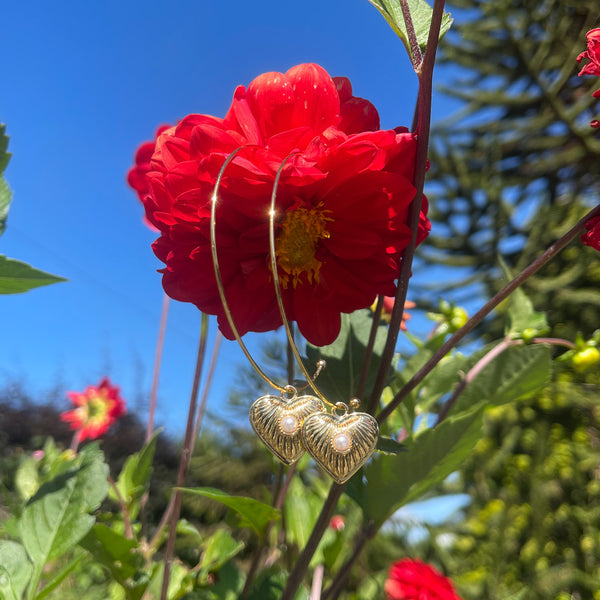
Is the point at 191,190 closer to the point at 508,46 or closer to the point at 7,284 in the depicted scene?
the point at 7,284

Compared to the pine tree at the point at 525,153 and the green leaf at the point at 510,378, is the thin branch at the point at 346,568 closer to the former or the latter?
Answer: the green leaf at the point at 510,378

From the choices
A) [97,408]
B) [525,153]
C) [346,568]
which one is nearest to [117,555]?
[346,568]

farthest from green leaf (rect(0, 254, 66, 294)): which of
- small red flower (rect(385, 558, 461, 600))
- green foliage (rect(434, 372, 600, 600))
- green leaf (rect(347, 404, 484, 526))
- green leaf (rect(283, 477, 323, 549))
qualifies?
green foliage (rect(434, 372, 600, 600))

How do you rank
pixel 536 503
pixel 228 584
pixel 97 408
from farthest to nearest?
1. pixel 536 503
2. pixel 97 408
3. pixel 228 584

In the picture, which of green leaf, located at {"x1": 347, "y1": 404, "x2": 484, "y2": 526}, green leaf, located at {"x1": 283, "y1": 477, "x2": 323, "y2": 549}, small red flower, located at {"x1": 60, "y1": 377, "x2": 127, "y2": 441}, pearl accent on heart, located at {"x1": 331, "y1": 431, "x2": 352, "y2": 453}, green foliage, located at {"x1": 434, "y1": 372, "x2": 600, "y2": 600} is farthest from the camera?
green foliage, located at {"x1": 434, "y1": 372, "x2": 600, "y2": 600}

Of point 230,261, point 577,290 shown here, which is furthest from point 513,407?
point 230,261

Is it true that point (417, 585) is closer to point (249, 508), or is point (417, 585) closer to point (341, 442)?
point (249, 508)

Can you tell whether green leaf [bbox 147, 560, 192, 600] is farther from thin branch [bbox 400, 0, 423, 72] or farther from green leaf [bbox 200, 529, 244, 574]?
thin branch [bbox 400, 0, 423, 72]
